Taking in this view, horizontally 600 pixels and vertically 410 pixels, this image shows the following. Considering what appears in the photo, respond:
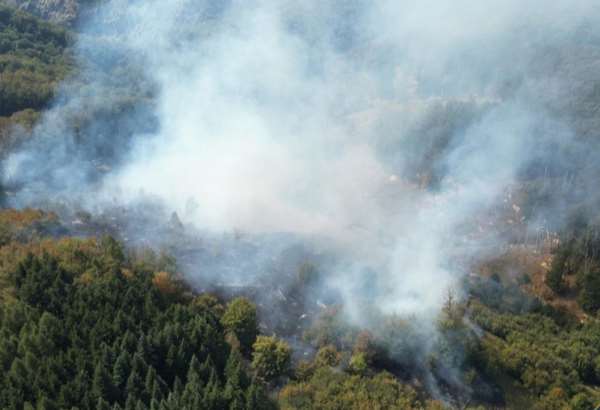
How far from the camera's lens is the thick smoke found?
63.0 meters

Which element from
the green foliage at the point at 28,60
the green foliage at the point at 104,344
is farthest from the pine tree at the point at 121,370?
the green foliage at the point at 28,60

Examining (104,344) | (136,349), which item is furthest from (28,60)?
(104,344)

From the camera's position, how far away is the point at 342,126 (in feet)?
326

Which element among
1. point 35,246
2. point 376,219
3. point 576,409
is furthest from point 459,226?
point 35,246

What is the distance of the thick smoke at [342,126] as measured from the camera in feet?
207

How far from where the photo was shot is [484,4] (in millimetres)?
129000

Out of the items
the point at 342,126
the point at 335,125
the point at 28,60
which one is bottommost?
the point at 342,126

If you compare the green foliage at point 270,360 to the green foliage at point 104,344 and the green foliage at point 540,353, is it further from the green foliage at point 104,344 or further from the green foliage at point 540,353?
the green foliage at point 540,353

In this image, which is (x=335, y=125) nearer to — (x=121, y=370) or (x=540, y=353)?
(x=540, y=353)

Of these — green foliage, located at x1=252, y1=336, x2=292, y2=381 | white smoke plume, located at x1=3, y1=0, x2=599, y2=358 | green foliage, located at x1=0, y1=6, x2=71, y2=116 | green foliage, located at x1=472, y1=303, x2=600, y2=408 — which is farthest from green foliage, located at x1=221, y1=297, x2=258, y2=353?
green foliage, located at x1=0, y1=6, x2=71, y2=116

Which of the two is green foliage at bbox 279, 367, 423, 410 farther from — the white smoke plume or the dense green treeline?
the white smoke plume

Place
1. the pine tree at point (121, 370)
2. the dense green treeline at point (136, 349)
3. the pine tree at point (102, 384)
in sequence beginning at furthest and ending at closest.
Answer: the pine tree at point (121, 370), the dense green treeline at point (136, 349), the pine tree at point (102, 384)

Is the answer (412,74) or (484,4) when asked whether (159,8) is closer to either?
(412,74)

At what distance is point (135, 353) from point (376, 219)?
41179 millimetres
